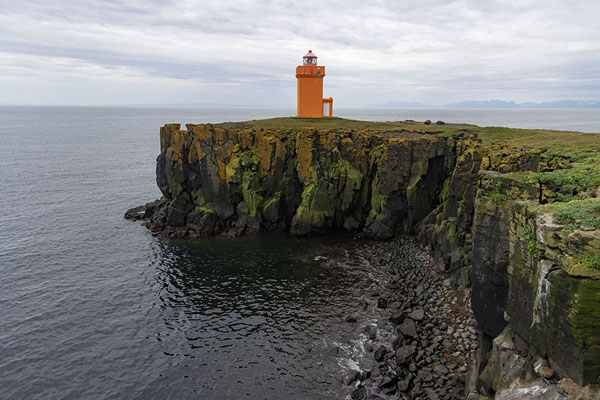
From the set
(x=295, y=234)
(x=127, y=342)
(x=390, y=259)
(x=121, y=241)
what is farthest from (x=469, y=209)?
(x=121, y=241)

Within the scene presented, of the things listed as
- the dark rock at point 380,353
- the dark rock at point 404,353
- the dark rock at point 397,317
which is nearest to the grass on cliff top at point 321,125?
the dark rock at point 397,317

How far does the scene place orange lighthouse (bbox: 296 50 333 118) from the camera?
248 ft

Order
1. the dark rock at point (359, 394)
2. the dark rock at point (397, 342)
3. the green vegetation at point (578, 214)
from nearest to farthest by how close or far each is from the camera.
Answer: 1. the green vegetation at point (578, 214)
2. the dark rock at point (359, 394)
3. the dark rock at point (397, 342)

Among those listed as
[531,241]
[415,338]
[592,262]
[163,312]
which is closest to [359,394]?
[415,338]

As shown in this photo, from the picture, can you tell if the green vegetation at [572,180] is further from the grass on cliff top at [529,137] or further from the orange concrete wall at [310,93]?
the orange concrete wall at [310,93]

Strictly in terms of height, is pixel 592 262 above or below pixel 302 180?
above

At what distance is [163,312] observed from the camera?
1356 inches

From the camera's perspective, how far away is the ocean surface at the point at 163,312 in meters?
26.0

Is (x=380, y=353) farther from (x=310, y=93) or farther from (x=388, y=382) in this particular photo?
(x=310, y=93)

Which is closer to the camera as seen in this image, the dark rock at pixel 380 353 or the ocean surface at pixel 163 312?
the ocean surface at pixel 163 312

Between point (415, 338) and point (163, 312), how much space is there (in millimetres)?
22124

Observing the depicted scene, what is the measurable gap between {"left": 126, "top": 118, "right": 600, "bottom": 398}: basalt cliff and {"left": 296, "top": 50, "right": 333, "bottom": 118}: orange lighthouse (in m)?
7.54

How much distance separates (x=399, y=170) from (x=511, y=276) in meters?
32.3

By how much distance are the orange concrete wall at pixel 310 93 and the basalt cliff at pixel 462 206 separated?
24.1ft
